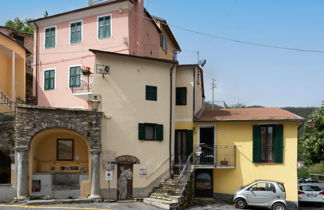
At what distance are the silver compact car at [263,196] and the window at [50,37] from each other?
1629 cm

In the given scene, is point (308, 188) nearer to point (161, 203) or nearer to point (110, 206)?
point (161, 203)

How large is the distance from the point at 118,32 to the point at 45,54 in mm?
6081

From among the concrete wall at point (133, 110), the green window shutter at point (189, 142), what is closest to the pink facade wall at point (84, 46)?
the concrete wall at point (133, 110)

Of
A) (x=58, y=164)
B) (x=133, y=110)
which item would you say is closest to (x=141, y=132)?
(x=133, y=110)

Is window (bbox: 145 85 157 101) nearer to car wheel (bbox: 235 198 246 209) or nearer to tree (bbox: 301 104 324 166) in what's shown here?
car wheel (bbox: 235 198 246 209)

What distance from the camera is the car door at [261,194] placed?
18734 millimetres

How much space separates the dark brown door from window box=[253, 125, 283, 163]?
770 cm

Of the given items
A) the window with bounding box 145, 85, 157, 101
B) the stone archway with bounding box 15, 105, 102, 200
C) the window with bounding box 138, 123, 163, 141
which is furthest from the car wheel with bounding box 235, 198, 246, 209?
the stone archway with bounding box 15, 105, 102, 200

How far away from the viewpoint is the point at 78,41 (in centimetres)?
2366

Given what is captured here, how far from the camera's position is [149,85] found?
20.4m

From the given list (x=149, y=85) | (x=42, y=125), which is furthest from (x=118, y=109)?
(x=42, y=125)

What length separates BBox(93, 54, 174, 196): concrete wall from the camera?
19.2 m

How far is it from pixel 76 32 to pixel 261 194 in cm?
1596

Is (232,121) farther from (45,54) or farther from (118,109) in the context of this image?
(45,54)
